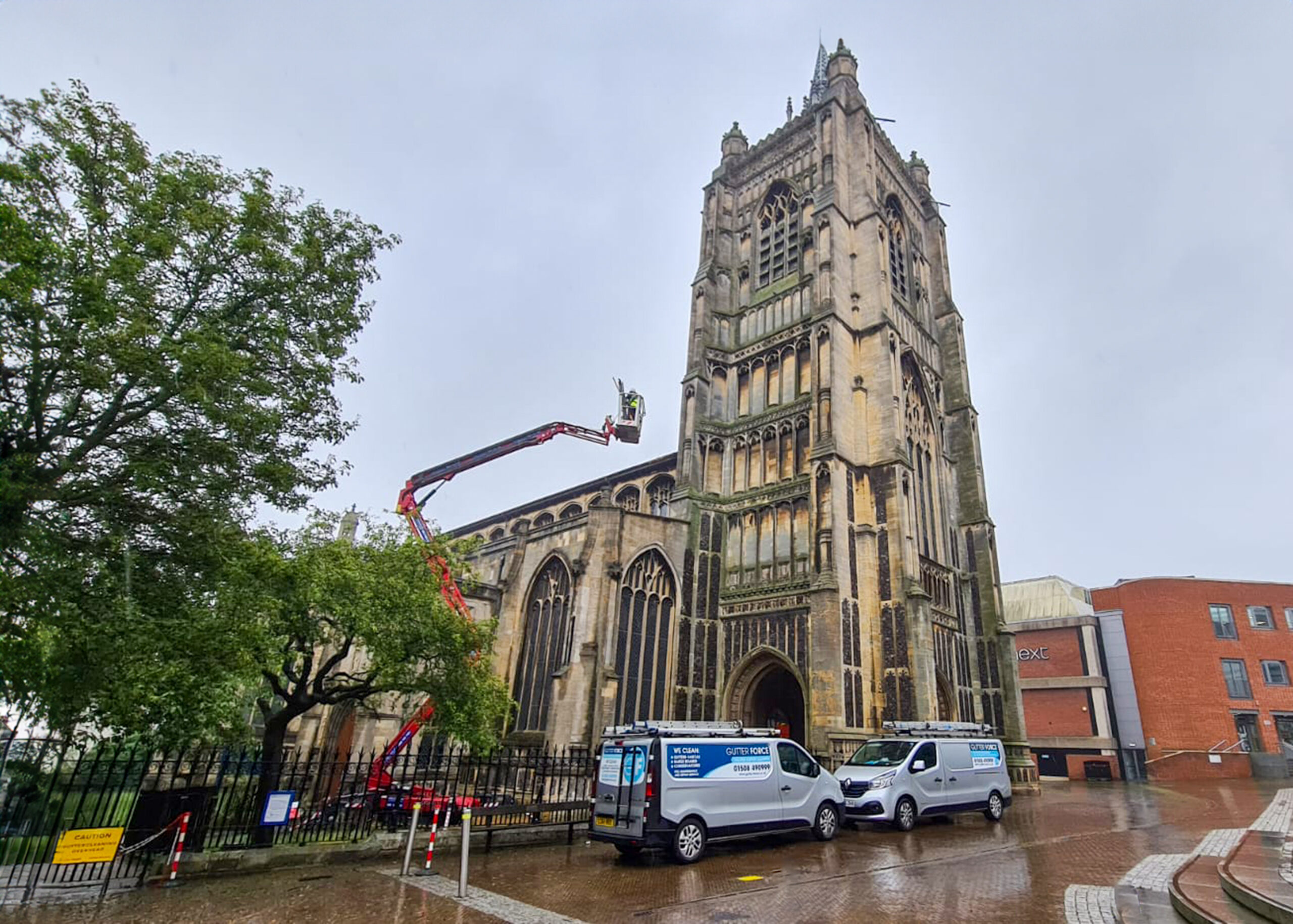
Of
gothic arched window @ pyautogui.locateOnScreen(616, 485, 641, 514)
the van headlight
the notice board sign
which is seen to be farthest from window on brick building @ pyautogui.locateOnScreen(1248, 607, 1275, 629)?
the notice board sign

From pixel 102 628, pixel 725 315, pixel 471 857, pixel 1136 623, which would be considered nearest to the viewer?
pixel 102 628

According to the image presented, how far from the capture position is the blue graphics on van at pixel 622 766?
1011 centimetres

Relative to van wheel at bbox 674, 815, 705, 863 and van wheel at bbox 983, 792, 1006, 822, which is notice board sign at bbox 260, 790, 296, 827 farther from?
van wheel at bbox 983, 792, 1006, 822

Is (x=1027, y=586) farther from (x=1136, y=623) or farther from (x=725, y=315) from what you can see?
(x=725, y=315)

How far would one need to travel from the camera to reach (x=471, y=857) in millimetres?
10516

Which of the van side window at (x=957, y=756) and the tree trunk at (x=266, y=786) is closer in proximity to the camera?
the tree trunk at (x=266, y=786)

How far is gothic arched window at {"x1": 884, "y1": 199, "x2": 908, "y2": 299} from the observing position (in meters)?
31.7

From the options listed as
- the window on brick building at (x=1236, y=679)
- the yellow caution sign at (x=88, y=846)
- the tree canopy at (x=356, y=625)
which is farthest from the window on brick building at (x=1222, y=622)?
the yellow caution sign at (x=88, y=846)

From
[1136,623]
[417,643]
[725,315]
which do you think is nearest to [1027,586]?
[1136,623]

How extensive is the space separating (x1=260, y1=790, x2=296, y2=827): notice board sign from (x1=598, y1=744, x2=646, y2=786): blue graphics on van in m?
4.62

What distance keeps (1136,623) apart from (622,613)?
32.1 m

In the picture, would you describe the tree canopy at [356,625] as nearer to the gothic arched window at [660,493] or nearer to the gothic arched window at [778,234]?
the gothic arched window at [660,493]

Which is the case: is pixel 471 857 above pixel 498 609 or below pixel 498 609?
below

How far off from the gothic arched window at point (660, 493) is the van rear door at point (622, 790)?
2203 centimetres
